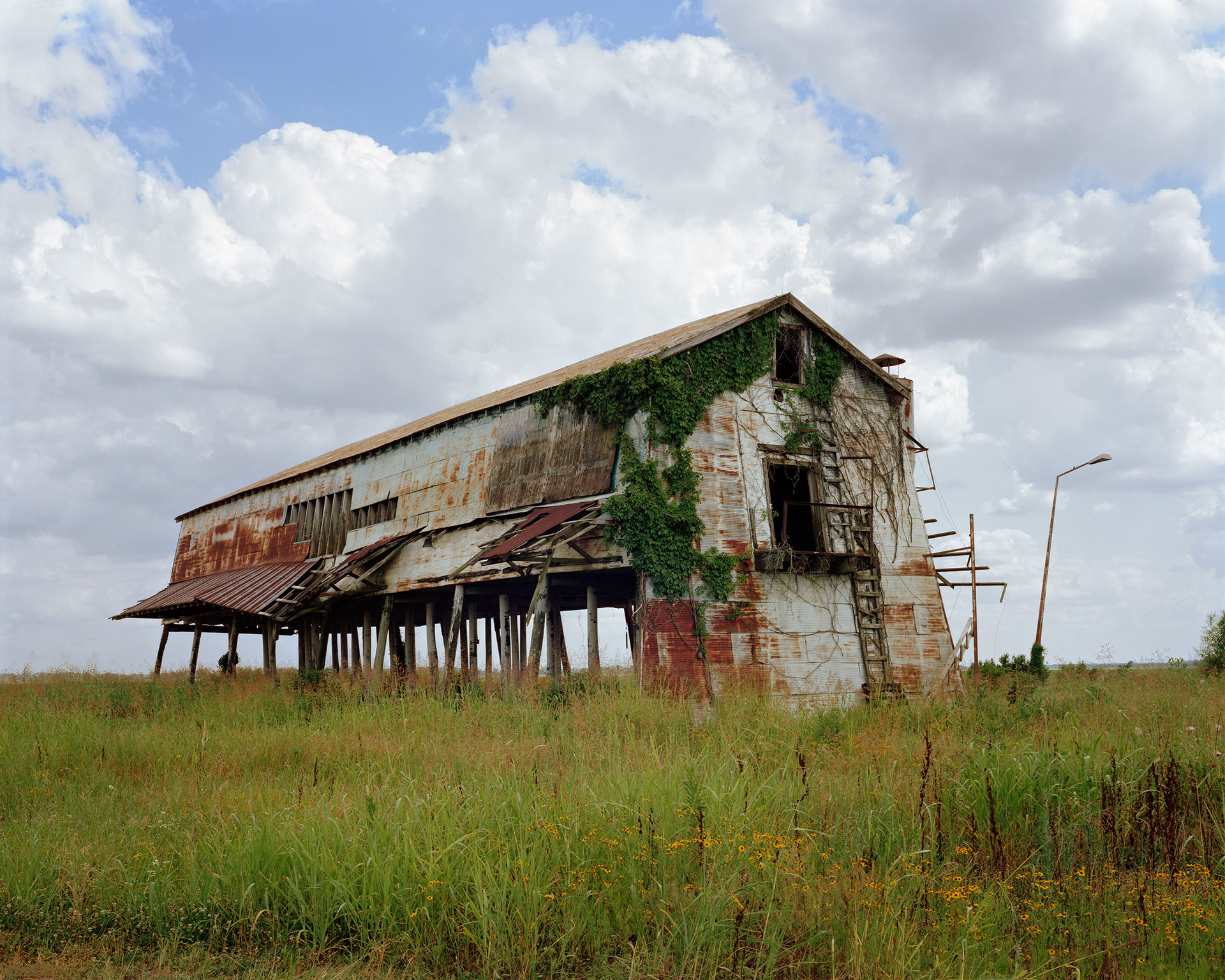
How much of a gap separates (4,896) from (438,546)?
14.9 m

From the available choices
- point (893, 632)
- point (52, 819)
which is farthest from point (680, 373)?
point (52, 819)

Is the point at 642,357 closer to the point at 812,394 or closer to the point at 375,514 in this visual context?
the point at 812,394

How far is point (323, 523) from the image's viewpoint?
26391 mm

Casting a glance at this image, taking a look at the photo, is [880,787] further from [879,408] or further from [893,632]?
[879,408]

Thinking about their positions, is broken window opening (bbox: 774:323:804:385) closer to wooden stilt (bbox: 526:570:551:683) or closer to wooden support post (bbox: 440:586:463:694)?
wooden stilt (bbox: 526:570:551:683)

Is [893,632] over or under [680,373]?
under

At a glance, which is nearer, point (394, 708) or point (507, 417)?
point (394, 708)

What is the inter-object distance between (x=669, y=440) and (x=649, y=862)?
1178 cm

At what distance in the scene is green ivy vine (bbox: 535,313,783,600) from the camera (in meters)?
16.2

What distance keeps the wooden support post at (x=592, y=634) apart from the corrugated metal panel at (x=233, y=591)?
904cm

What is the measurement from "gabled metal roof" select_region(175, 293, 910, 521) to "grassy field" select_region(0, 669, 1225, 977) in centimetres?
1008

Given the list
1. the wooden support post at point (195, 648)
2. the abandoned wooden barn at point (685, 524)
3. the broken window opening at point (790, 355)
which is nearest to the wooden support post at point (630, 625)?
the abandoned wooden barn at point (685, 524)

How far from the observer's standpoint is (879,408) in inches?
798

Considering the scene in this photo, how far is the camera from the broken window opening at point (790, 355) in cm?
1928
